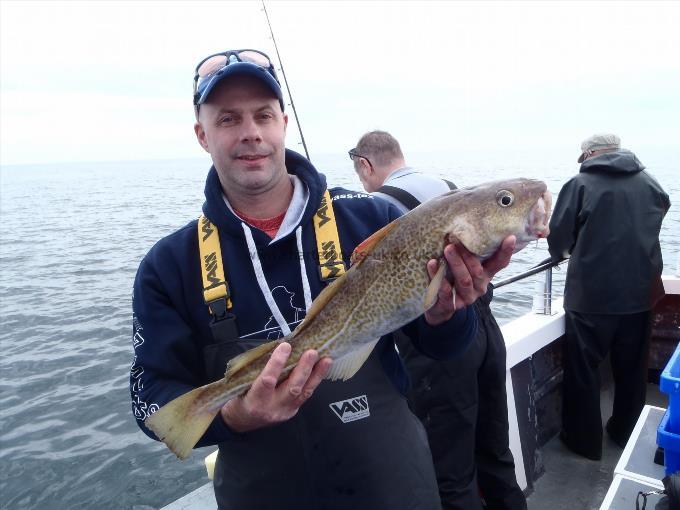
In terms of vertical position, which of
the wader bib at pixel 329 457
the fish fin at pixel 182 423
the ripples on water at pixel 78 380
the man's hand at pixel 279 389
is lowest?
the ripples on water at pixel 78 380

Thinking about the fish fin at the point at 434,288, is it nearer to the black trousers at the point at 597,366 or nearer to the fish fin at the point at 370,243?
the fish fin at the point at 370,243

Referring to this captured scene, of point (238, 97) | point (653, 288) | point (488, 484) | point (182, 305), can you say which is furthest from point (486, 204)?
point (653, 288)

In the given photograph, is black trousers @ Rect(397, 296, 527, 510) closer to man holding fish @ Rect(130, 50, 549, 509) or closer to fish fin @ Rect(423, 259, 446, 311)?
man holding fish @ Rect(130, 50, 549, 509)

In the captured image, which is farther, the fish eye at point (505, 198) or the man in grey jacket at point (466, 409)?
the man in grey jacket at point (466, 409)

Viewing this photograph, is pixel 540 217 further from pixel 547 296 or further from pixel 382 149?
pixel 547 296

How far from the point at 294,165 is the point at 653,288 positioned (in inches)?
173

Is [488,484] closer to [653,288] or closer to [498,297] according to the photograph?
[653,288]

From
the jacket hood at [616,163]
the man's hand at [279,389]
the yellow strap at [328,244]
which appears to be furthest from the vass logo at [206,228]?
the jacket hood at [616,163]

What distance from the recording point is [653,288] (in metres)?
5.52

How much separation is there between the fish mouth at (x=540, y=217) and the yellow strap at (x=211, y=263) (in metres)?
1.44

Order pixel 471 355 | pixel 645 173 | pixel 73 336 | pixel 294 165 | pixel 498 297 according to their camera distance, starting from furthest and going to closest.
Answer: pixel 498 297 → pixel 73 336 → pixel 645 173 → pixel 471 355 → pixel 294 165

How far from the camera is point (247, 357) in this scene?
2361 millimetres

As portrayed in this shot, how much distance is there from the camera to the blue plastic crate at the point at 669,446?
2.90 m

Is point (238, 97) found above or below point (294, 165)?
above
